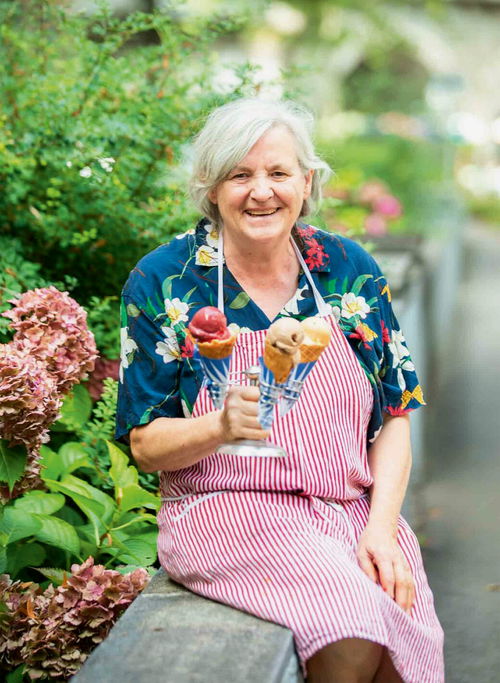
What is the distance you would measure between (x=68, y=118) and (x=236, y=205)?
1.40 meters

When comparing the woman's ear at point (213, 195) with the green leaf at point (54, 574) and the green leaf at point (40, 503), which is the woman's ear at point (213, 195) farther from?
the green leaf at point (54, 574)

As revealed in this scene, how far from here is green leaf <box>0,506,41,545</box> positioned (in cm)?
286

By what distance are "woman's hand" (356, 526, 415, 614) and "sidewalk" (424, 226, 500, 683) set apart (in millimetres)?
1014

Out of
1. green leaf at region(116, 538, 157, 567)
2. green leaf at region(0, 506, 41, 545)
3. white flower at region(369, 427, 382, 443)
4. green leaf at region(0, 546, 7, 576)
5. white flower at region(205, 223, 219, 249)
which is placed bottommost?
green leaf at region(116, 538, 157, 567)

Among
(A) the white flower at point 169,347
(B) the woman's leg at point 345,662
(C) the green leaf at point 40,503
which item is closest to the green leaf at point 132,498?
(C) the green leaf at point 40,503

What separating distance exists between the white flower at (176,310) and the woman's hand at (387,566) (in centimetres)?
69

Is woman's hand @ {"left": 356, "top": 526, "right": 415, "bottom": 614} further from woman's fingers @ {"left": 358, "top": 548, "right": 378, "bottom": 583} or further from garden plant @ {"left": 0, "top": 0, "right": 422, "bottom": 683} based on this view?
garden plant @ {"left": 0, "top": 0, "right": 422, "bottom": 683}

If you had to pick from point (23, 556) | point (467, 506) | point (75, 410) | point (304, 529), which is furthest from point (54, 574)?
point (467, 506)

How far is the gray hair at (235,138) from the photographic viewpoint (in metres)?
2.72

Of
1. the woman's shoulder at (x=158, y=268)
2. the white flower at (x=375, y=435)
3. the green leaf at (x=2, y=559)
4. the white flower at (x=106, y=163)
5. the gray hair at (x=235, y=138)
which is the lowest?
the green leaf at (x=2, y=559)

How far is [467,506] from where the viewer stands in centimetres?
545

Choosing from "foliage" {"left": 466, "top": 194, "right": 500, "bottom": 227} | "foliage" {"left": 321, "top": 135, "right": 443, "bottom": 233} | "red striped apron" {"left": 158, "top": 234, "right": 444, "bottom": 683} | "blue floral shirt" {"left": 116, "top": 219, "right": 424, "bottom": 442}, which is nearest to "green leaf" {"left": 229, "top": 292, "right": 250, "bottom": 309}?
"blue floral shirt" {"left": 116, "top": 219, "right": 424, "bottom": 442}

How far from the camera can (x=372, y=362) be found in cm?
287

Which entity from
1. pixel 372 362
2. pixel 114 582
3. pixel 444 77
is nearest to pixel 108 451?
pixel 114 582
